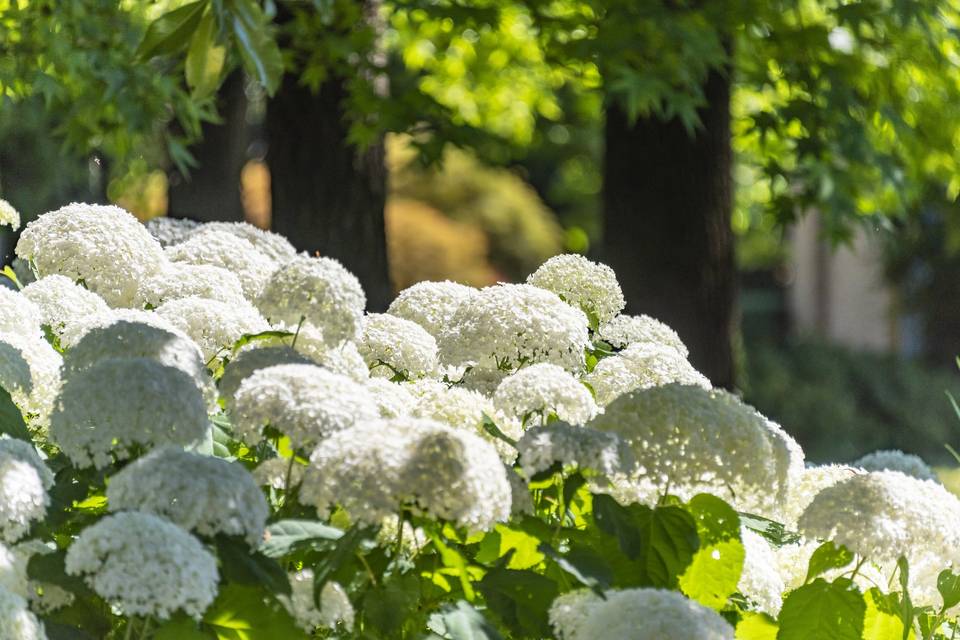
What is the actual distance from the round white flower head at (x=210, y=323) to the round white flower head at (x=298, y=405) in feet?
2.01

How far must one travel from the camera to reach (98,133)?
7.80 m

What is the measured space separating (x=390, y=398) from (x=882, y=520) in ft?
3.27

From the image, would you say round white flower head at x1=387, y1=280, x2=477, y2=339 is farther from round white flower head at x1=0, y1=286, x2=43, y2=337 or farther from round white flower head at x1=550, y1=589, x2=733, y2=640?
round white flower head at x1=550, y1=589, x2=733, y2=640

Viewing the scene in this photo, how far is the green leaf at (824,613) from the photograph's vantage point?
2.56 m

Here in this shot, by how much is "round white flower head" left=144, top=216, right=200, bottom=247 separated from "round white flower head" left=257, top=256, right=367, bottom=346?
7.13 feet

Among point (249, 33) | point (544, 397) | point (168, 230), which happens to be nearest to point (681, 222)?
point (168, 230)

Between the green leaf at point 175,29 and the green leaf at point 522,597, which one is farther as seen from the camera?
the green leaf at point 175,29

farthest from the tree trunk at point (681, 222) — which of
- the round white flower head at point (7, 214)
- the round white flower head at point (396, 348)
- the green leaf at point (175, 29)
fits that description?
the round white flower head at point (396, 348)

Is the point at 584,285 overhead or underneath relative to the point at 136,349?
underneath

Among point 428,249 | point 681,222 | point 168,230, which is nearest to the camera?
point 168,230

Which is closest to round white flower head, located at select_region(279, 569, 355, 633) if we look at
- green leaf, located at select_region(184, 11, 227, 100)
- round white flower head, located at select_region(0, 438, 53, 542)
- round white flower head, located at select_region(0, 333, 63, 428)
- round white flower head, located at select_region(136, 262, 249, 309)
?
round white flower head, located at select_region(0, 438, 53, 542)

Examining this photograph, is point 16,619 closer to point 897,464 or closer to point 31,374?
point 31,374

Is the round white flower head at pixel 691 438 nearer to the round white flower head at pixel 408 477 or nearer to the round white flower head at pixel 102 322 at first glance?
the round white flower head at pixel 408 477

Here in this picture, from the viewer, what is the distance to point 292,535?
231 cm
